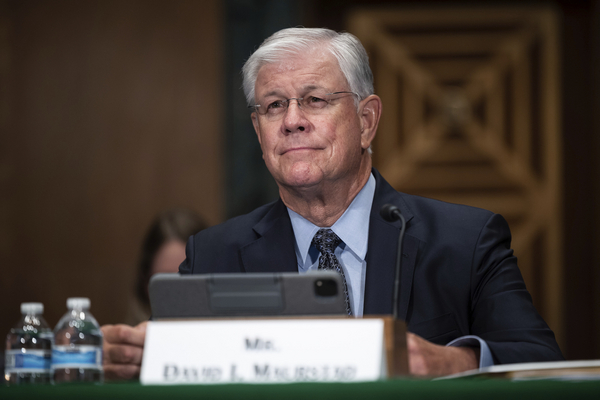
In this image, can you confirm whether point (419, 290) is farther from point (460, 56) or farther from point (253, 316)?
point (460, 56)

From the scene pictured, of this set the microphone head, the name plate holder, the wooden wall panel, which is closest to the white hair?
the microphone head

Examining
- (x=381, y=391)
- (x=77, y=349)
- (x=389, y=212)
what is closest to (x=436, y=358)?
(x=389, y=212)

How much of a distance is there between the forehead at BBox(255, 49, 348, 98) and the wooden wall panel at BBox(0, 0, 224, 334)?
2.32 metres

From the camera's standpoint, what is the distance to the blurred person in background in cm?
310

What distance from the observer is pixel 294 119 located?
188 centimetres

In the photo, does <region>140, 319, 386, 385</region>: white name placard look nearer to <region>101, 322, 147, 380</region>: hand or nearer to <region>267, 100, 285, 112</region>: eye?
<region>101, 322, 147, 380</region>: hand

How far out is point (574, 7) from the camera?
443cm

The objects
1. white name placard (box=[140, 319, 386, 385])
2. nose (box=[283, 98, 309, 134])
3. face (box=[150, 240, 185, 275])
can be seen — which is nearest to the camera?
white name placard (box=[140, 319, 386, 385])

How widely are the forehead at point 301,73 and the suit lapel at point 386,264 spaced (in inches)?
15.2

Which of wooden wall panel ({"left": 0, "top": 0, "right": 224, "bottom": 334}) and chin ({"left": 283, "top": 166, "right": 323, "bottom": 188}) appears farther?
wooden wall panel ({"left": 0, "top": 0, "right": 224, "bottom": 334})

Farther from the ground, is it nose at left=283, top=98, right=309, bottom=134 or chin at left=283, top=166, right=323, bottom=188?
nose at left=283, top=98, right=309, bottom=134

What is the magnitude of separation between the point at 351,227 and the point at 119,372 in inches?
32.9

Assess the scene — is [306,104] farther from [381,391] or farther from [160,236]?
[160,236]

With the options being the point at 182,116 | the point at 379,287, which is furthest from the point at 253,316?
the point at 182,116
